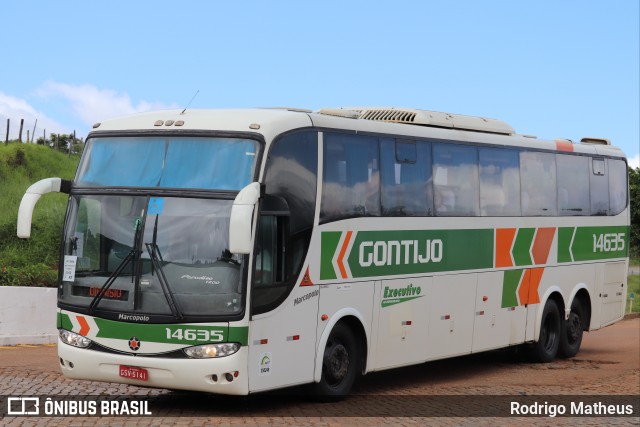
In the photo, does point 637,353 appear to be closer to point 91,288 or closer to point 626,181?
point 626,181

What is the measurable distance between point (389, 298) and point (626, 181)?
32.7 feet

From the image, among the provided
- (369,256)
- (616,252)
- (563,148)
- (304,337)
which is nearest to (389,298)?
(369,256)

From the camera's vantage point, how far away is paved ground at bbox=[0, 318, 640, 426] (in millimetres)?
12852

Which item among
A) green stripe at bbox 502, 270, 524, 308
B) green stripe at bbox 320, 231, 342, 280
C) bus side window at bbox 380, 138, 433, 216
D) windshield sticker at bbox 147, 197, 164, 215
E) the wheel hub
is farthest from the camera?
green stripe at bbox 502, 270, 524, 308

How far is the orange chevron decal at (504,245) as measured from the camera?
18328 mm

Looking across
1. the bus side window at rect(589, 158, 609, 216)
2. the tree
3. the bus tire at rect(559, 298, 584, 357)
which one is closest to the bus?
the bus tire at rect(559, 298, 584, 357)

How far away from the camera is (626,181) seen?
23.5 m

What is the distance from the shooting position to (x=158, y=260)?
12391mm

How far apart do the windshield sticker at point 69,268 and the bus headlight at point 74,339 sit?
1.99ft

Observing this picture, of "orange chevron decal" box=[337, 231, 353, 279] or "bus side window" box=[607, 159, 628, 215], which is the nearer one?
"orange chevron decal" box=[337, 231, 353, 279]

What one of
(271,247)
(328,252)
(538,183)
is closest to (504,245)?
(538,183)

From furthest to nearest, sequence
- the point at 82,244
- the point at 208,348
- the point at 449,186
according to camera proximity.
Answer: the point at 449,186
the point at 82,244
the point at 208,348

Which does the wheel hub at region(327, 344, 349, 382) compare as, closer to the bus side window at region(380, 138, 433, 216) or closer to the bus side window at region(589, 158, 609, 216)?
the bus side window at region(380, 138, 433, 216)

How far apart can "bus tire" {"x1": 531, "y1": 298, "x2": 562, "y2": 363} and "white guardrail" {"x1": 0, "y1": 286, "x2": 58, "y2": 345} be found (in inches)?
340
